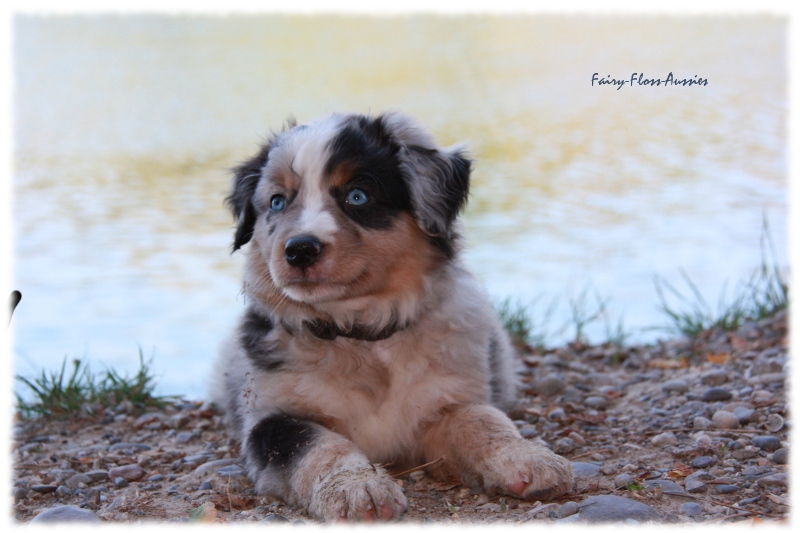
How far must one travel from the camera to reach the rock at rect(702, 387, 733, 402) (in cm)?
433

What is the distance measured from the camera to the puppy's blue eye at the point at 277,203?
12.2 ft

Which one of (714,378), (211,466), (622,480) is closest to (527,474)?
(622,480)

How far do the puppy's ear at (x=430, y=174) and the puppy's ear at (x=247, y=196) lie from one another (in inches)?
25.4

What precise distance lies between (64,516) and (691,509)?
2.27 m

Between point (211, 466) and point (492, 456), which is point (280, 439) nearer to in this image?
point (211, 466)

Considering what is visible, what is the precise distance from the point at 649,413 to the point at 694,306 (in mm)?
2200

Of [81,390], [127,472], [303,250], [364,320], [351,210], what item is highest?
[351,210]

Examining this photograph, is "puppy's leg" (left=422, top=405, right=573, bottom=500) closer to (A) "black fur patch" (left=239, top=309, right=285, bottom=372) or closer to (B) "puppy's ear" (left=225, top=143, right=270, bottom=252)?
(A) "black fur patch" (left=239, top=309, right=285, bottom=372)

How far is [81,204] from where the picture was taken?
9.91 meters

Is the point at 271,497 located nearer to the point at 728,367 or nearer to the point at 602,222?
the point at 728,367

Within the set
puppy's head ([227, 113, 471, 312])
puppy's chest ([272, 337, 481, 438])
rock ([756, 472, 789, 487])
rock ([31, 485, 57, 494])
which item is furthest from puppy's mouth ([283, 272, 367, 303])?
rock ([756, 472, 789, 487])

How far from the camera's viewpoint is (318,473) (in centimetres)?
315

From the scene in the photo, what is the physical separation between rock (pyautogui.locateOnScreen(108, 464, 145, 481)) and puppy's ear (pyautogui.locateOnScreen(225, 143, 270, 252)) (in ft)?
3.66

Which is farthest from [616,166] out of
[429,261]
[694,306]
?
[429,261]
